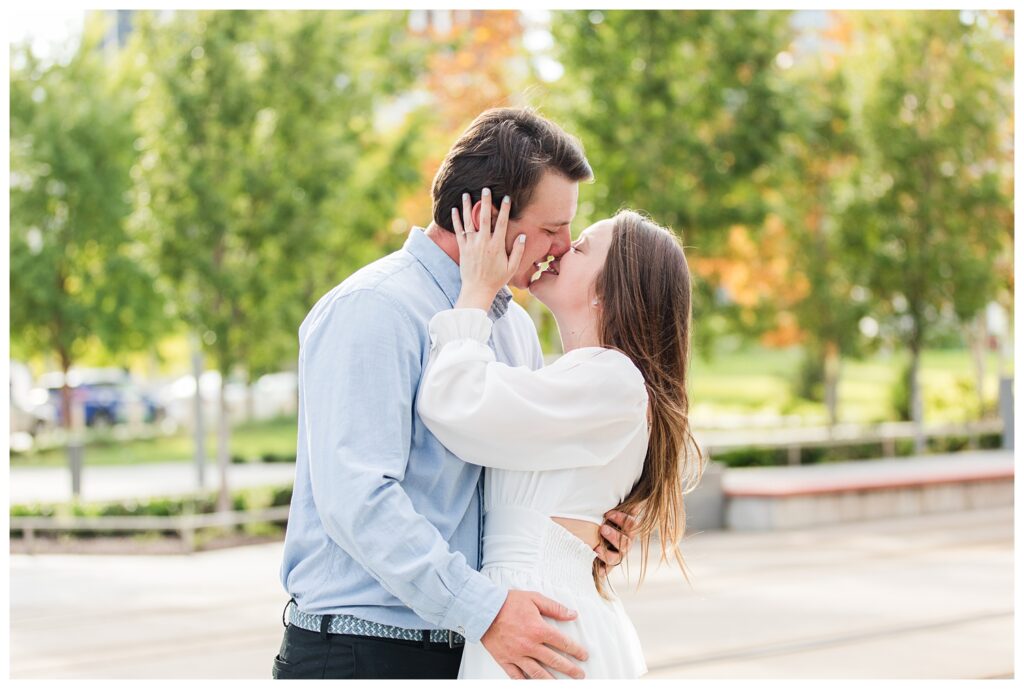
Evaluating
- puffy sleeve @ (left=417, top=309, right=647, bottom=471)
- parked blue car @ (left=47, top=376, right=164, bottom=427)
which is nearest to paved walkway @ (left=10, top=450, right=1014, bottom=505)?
parked blue car @ (left=47, top=376, right=164, bottom=427)

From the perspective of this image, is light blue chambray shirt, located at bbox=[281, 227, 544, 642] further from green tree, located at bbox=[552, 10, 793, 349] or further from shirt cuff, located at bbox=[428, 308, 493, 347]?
green tree, located at bbox=[552, 10, 793, 349]

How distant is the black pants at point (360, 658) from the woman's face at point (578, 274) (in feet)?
2.48

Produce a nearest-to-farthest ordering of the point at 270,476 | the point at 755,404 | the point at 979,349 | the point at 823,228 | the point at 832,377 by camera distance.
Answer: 1. the point at 270,476
2. the point at 823,228
3. the point at 832,377
4. the point at 979,349
5. the point at 755,404

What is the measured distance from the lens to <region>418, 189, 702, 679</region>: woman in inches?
99.3

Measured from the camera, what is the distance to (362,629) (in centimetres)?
255

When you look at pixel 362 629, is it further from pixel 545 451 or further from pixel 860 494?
pixel 860 494

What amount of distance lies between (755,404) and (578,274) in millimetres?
24758

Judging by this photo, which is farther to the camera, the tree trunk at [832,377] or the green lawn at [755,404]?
the green lawn at [755,404]

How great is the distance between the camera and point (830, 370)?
826 inches

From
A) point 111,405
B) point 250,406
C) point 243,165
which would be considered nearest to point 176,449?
point 250,406

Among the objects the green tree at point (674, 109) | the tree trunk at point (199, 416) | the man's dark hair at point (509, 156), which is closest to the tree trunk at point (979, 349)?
the green tree at point (674, 109)

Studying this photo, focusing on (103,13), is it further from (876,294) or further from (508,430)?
(508,430)

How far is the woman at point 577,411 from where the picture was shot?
2.52 metres

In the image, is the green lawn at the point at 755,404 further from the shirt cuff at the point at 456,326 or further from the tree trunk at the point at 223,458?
the shirt cuff at the point at 456,326
